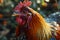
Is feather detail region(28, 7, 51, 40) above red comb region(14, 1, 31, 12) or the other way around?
the other way around

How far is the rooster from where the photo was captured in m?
1.85

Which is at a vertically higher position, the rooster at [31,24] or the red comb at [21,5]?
the red comb at [21,5]

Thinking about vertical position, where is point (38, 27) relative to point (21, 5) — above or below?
below

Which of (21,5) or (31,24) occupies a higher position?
(21,5)

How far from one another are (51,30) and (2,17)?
56 centimetres

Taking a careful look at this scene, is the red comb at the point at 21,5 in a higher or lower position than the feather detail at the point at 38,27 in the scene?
higher

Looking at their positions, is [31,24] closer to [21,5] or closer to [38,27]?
[38,27]

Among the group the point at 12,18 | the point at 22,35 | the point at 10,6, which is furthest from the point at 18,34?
the point at 10,6

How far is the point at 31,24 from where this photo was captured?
1895 millimetres

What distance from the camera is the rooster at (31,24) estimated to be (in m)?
1.85

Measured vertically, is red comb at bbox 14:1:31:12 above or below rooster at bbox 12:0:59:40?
above

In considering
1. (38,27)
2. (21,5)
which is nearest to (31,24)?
(38,27)

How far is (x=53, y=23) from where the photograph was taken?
1.94 meters

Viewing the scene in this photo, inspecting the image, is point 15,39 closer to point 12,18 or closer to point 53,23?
point 12,18
